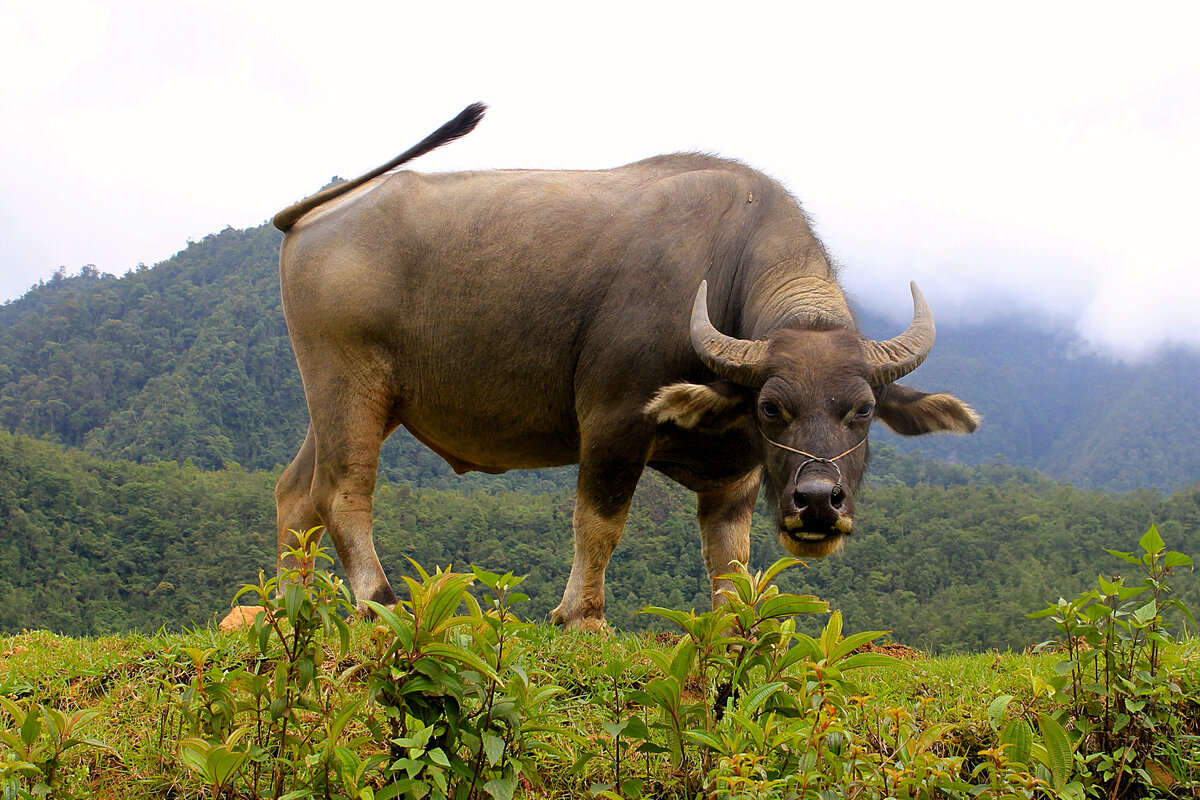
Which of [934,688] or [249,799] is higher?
[249,799]

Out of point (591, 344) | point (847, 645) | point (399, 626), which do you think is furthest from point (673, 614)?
point (591, 344)

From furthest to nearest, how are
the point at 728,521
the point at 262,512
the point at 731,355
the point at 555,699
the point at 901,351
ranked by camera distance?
the point at 262,512 → the point at 728,521 → the point at 901,351 → the point at 731,355 → the point at 555,699

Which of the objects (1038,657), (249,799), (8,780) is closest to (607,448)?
(1038,657)

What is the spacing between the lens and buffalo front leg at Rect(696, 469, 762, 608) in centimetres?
541

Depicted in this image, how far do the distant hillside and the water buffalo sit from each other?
3136 centimetres

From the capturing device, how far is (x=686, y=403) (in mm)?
4453

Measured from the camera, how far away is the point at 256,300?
5522cm

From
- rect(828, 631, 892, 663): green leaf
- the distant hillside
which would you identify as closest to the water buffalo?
rect(828, 631, 892, 663): green leaf

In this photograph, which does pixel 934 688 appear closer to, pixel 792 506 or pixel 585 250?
pixel 792 506

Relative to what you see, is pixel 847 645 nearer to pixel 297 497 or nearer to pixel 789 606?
pixel 789 606

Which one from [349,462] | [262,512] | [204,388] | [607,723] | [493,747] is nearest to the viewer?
[493,747]

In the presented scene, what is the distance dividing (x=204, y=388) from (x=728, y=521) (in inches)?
1776

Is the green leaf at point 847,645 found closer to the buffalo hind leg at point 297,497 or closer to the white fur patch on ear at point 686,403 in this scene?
the white fur patch on ear at point 686,403

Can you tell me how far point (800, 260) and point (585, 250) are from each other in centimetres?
111
